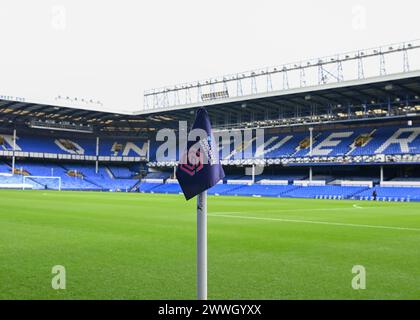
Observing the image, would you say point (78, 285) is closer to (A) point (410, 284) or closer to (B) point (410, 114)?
(A) point (410, 284)

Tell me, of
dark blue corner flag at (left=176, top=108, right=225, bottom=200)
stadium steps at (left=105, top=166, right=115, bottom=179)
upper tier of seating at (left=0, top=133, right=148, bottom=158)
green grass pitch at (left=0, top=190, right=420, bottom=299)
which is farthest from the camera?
stadium steps at (left=105, top=166, right=115, bottom=179)

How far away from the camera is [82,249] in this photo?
10156 mm

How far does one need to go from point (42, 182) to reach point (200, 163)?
68686 mm

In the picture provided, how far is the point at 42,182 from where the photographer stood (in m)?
68.6

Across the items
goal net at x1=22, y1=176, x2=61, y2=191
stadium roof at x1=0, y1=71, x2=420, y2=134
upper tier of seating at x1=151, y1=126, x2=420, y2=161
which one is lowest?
goal net at x1=22, y1=176, x2=61, y2=191

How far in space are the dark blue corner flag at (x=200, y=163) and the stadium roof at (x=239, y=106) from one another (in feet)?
150

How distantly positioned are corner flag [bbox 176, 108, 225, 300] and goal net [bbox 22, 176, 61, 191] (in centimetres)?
6520

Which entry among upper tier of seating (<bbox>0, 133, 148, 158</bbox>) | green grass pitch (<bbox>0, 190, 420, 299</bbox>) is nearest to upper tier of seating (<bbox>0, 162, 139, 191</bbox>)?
upper tier of seating (<bbox>0, 133, 148, 158</bbox>)

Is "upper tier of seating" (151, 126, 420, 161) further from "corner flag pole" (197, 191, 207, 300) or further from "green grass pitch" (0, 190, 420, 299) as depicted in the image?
"corner flag pole" (197, 191, 207, 300)

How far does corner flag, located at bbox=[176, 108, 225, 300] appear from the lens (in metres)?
4.30

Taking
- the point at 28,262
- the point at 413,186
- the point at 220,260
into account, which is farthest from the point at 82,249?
the point at 413,186

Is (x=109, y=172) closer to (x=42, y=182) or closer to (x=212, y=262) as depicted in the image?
(x=42, y=182)

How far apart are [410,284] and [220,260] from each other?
339 cm


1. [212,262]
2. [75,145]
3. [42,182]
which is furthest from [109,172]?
[212,262]
